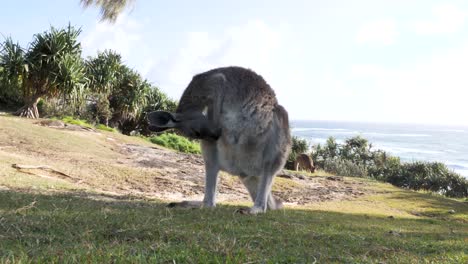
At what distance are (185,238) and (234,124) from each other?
7.40ft

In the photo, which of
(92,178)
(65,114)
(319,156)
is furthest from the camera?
(319,156)

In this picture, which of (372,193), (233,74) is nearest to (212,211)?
(233,74)

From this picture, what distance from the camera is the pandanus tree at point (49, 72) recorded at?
2344 cm

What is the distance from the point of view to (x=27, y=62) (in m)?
23.6

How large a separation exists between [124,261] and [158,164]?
9377mm

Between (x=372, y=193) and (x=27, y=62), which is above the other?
(x=27, y=62)

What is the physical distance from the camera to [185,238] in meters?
4.16

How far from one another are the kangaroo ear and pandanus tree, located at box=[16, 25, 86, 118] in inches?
730

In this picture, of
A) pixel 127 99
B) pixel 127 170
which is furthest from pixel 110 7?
pixel 127 99

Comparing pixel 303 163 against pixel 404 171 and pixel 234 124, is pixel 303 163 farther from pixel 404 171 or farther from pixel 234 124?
pixel 404 171

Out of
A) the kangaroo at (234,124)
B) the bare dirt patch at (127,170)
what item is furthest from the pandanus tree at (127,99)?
the kangaroo at (234,124)

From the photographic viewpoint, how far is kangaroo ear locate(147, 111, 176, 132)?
242 inches

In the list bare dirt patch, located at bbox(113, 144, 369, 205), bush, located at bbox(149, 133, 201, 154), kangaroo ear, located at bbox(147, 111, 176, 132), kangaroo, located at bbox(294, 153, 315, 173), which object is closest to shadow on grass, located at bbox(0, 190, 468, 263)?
kangaroo ear, located at bbox(147, 111, 176, 132)

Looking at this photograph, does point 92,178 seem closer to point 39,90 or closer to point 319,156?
point 39,90
